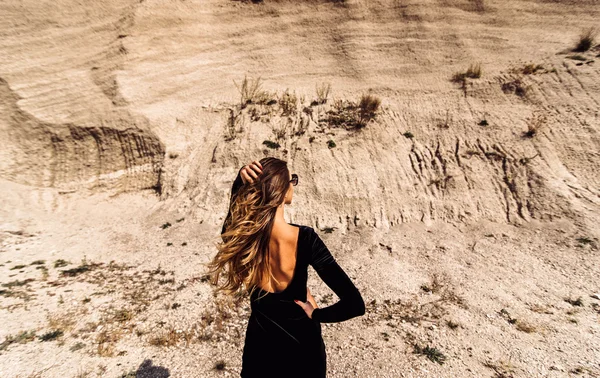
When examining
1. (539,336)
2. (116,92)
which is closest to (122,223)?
(116,92)

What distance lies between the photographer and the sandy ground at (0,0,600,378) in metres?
5.05

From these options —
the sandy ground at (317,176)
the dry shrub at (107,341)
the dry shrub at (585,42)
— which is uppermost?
the dry shrub at (585,42)

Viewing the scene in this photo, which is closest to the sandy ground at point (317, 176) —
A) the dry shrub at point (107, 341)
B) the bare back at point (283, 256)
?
the dry shrub at point (107, 341)

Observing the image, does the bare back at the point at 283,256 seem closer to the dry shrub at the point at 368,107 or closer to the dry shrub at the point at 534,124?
the dry shrub at the point at 368,107

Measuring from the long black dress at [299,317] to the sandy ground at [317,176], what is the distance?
8.90 feet

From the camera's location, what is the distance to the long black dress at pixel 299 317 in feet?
6.90

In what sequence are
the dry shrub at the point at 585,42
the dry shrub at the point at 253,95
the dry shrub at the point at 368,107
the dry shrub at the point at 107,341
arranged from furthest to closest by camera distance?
the dry shrub at the point at 253,95 < the dry shrub at the point at 585,42 < the dry shrub at the point at 368,107 < the dry shrub at the point at 107,341

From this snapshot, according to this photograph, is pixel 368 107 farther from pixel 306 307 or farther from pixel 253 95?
pixel 306 307

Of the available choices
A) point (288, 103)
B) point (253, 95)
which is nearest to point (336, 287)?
point (288, 103)

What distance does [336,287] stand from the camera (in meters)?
2.09

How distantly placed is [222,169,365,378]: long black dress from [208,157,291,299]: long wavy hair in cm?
16

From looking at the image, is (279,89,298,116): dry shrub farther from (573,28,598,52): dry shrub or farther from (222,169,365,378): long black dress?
(573,28,598,52): dry shrub

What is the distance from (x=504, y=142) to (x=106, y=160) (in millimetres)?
12035

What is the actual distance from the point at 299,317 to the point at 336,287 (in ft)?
1.19
